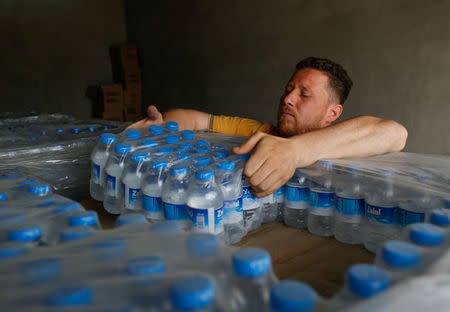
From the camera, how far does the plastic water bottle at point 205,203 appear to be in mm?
1115

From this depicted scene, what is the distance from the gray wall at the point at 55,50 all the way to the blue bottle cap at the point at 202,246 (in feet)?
19.9

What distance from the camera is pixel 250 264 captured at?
0.59 metres

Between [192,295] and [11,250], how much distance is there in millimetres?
410

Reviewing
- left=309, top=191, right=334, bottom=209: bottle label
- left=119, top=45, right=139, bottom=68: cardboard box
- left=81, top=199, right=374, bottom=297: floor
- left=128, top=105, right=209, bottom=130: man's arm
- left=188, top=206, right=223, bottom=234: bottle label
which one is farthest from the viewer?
left=119, top=45, right=139, bottom=68: cardboard box

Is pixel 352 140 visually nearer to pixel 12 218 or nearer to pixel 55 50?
pixel 12 218

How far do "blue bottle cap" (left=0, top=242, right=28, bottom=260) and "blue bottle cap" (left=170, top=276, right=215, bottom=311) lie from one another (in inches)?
14.1

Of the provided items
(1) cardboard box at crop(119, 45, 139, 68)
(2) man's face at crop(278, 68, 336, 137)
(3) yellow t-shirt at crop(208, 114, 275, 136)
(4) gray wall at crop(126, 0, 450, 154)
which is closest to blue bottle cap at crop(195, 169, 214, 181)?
(2) man's face at crop(278, 68, 336, 137)

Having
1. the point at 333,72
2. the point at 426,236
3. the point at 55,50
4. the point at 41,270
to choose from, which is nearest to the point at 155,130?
the point at 333,72

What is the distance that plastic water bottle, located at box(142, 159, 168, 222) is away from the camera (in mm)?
1289

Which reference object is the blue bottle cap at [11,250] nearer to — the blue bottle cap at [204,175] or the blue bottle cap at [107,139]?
the blue bottle cap at [204,175]

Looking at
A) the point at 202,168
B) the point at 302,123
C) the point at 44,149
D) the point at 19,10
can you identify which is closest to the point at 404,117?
the point at 302,123

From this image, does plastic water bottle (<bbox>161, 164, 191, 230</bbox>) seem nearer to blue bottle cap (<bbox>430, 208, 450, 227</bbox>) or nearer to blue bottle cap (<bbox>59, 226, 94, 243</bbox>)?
blue bottle cap (<bbox>59, 226, 94, 243</bbox>)

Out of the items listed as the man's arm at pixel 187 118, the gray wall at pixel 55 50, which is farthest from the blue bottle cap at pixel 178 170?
the gray wall at pixel 55 50

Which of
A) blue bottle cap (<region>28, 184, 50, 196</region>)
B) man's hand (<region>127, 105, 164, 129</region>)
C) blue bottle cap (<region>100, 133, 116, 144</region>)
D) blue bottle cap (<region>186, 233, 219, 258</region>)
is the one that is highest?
man's hand (<region>127, 105, 164, 129</region>)
